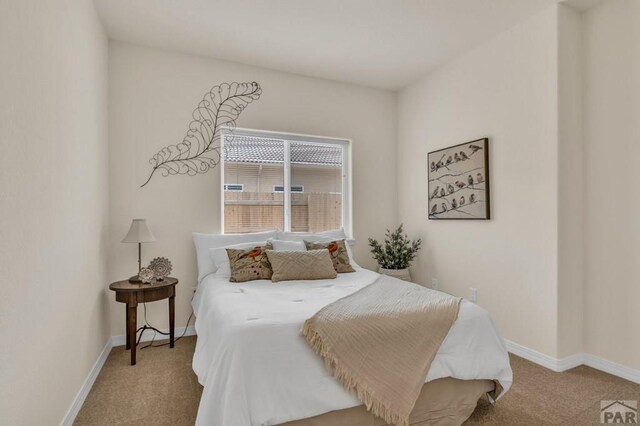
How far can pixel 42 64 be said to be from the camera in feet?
5.24

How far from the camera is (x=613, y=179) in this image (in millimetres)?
2551

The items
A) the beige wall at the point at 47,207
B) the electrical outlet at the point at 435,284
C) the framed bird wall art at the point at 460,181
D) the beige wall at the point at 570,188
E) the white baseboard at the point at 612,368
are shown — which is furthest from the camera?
the electrical outlet at the point at 435,284

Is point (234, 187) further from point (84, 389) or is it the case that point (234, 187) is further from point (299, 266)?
point (84, 389)

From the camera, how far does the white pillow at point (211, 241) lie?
315 cm

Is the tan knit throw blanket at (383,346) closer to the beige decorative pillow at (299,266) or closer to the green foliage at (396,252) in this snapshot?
the beige decorative pillow at (299,266)

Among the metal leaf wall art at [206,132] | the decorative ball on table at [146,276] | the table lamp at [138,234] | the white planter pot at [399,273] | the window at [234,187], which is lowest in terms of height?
the white planter pot at [399,273]

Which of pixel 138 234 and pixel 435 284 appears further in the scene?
pixel 435 284

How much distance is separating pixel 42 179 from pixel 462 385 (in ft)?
7.74

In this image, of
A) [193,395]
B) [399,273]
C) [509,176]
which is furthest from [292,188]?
[193,395]

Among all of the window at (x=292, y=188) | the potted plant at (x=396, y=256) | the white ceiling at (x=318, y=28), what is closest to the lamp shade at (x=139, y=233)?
the window at (x=292, y=188)

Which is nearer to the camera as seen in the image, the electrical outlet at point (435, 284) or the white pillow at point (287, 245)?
the white pillow at point (287, 245)

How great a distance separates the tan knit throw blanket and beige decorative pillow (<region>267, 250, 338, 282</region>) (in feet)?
2.94
